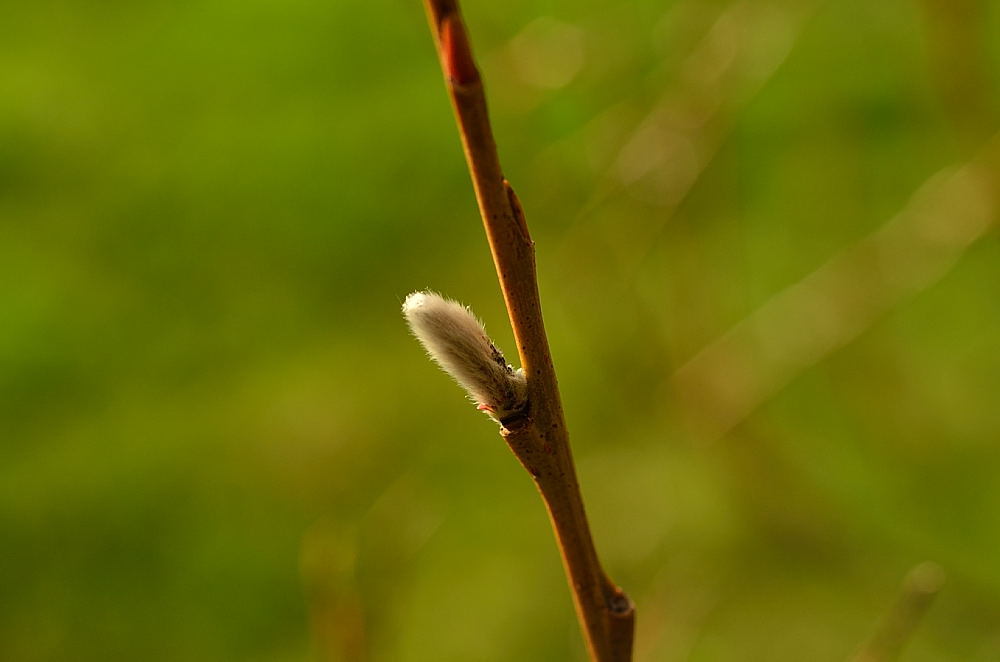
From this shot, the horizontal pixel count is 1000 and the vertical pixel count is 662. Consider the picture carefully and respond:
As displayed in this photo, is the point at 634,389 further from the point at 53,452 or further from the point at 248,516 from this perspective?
the point at 53,452

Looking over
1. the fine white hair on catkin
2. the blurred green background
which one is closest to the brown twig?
the fine white hair on catkin

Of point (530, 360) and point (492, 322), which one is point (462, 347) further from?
point (492, 322)

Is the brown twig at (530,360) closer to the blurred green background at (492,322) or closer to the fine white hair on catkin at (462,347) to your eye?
the fine white hair on catkin at (462,347)

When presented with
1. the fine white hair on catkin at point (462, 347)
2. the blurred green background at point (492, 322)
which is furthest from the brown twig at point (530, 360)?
the blurred green background at point (492, 322)

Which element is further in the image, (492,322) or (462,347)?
(492,322)

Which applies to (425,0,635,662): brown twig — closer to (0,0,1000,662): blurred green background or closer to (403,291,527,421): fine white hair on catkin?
(403,291,527,421): fine white hair on catkin

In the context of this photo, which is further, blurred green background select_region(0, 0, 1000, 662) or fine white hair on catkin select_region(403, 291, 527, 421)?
blurred green background select_region(0, 0, 1000, 662)

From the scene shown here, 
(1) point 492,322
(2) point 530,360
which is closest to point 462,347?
(2) point 530,360
